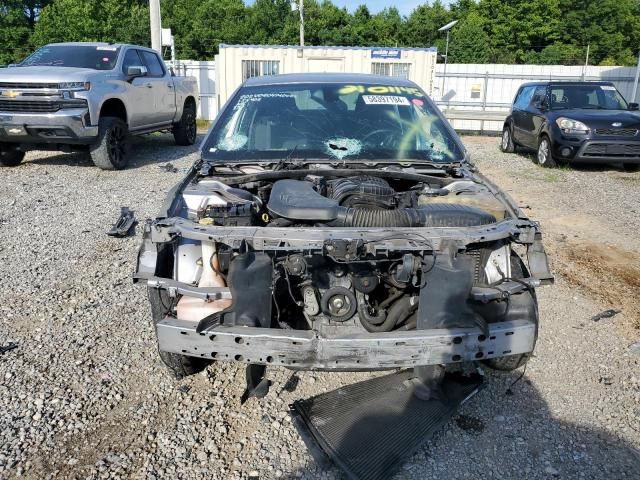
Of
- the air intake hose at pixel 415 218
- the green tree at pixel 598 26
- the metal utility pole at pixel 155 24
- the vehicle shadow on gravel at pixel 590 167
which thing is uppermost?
the green tree at pixel 598 26

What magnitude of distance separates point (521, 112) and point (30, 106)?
9.66 m

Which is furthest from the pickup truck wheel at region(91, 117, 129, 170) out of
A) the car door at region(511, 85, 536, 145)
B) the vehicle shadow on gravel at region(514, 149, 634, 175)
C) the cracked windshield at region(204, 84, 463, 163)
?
the car door at region(511, 85, 536, 145)

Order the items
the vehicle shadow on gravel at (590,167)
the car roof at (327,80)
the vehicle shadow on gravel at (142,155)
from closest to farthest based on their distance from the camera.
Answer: the car roof at (327,80)
the vehicle shadow on gravel at (142,155)
the vehicle shadow on gravel at (590,167)

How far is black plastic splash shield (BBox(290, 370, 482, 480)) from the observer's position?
263 centimetres

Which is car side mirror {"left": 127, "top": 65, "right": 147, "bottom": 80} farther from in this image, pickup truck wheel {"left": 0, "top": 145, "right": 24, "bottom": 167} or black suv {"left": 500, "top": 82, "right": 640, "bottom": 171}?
black suv {"left": 500, "top": 82, "right": 640, "bottom": 171}

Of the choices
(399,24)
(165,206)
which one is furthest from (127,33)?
(165,206)

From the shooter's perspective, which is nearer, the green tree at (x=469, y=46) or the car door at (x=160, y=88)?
the car door at (x=160, y=88)

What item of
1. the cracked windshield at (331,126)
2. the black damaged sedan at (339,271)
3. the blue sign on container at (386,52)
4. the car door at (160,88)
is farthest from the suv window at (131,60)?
the blue sign on container at (386,52)

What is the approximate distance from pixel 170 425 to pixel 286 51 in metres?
16.6

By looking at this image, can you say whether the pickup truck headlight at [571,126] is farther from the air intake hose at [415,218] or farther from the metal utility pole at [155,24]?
the metal utility pole at [155,24]

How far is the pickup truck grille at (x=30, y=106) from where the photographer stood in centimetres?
838

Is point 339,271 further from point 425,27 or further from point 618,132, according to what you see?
point 425,27

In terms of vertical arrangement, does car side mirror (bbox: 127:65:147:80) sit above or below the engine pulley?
above

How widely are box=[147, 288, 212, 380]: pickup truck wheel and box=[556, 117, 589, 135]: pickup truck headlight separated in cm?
906
